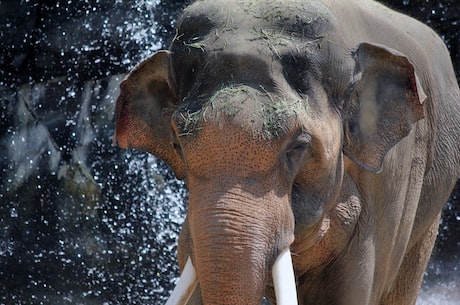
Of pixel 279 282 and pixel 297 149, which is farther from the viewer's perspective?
pixel 297 149

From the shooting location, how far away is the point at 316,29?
3496 millimetres

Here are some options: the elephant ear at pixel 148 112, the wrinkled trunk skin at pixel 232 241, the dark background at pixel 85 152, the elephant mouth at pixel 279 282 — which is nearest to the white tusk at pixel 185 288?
the elephant mouth at pixel 279 282

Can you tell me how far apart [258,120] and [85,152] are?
14.6ft

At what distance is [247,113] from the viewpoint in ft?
10.7

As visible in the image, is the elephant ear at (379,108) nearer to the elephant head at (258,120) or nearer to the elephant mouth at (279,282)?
the elephant head at (258,120)

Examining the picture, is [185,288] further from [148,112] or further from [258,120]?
[148,112]

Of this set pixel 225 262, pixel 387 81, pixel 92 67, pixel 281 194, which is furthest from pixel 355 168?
pixel 92 67

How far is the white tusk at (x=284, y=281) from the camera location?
10.3ft

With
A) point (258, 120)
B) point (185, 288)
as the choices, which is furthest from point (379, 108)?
point (185, 288)

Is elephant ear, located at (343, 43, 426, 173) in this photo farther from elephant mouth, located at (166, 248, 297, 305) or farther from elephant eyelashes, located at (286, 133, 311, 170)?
elephant mouth, located at (166, 248, 297, 305)

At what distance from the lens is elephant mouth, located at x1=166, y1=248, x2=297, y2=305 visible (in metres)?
3.16

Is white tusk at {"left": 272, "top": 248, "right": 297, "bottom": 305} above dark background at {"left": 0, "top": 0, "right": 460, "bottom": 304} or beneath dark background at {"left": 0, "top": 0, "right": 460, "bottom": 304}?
above

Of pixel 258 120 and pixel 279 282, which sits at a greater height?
pixel 258 120

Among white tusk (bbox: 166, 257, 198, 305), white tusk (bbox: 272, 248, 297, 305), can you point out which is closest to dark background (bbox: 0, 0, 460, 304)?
white tusk (bbox: 166, 257, 198, 305)
